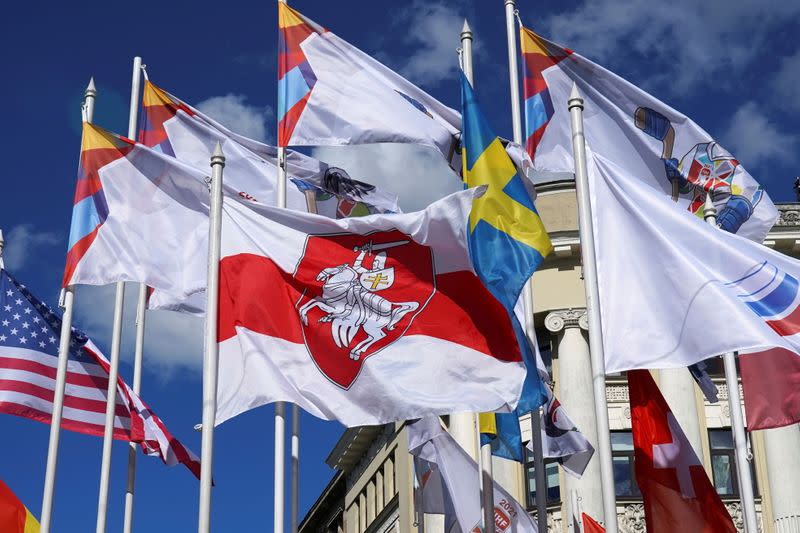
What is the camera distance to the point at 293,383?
15.4 m

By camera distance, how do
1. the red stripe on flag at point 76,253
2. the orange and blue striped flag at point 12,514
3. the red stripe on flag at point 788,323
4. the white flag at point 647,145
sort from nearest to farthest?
the red stripe on flag at point 788,323, the red stripe on flag at point 76,253, the white flag at point 647,145, the orange and blue striped flag at point 12,514

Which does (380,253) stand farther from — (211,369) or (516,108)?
(516,108)

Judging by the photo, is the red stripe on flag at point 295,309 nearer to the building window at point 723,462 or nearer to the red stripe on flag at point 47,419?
the red stripe on flag at point 47,419

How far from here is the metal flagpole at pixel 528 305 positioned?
17516mm

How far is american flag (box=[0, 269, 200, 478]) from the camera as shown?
21.3 meters

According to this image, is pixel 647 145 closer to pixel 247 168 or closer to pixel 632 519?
pixel 247 168

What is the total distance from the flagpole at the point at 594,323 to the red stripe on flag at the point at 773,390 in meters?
3.00

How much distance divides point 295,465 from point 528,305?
4.21 m

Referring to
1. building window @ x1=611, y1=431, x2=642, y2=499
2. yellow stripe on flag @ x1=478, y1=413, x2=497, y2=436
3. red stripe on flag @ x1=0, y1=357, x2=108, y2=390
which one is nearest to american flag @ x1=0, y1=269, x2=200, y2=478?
red stripe on flag @ x1=0, y1=357, x2=108, y2=390

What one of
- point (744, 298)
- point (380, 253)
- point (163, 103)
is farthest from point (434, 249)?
point (163, 103)

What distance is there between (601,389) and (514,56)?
23.7 feet

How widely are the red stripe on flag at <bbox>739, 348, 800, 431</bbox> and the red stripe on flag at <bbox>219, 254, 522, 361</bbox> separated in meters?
3.31

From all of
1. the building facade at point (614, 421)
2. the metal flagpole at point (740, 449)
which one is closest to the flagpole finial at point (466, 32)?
the metal flagpole at point (740, 449)

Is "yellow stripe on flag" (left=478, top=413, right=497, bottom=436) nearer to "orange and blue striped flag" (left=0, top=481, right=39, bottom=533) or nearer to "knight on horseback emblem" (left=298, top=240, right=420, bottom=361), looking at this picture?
"knight on horseback emblem" (left=298, top=240, right=420, bottom=361)
